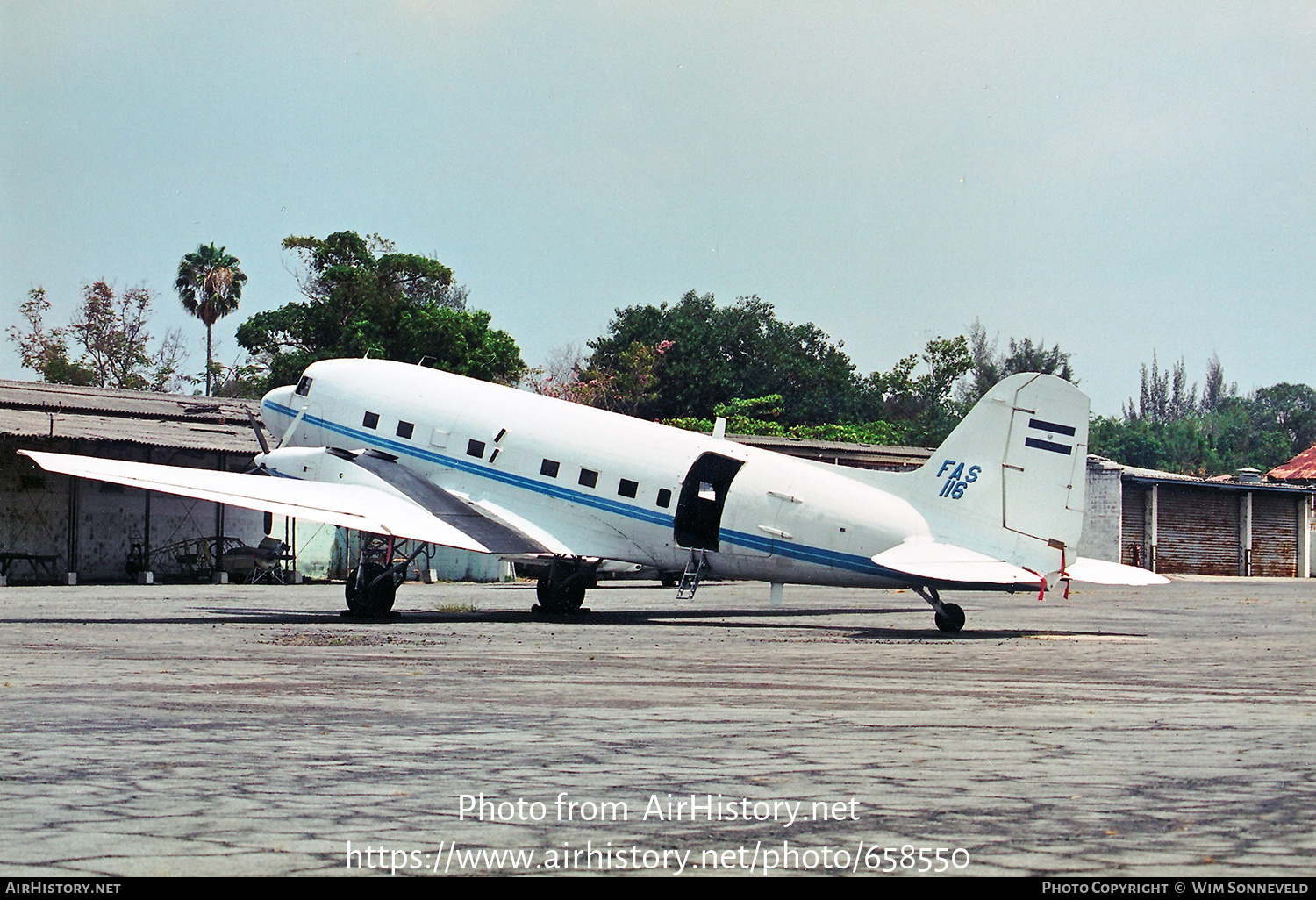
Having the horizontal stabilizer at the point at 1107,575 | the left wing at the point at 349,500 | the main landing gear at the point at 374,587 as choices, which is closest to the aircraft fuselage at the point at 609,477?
the left wing at the point at 349,500

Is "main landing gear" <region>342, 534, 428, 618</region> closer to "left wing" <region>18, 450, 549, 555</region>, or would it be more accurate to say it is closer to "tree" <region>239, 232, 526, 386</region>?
"left wing" <region>18, 450, 549, 555</region>

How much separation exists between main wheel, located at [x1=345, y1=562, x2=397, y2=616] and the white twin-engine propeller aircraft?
0.03 m

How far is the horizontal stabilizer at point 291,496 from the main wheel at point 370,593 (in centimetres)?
91

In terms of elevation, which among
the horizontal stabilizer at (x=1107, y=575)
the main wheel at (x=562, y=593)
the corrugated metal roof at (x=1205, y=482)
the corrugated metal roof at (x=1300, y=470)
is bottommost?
the main wheel at (x=562, y=593)

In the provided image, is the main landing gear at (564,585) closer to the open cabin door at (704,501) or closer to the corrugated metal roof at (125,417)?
the open cabin door at (704,501)

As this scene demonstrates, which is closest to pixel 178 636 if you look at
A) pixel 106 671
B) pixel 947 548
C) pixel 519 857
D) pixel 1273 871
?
pixel 106 671

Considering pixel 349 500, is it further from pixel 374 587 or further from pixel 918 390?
pixel 918 390

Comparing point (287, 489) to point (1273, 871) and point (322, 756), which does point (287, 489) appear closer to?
point (322, 756)

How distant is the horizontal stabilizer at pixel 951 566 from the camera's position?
19.5m

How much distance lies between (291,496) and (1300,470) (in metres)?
79.0

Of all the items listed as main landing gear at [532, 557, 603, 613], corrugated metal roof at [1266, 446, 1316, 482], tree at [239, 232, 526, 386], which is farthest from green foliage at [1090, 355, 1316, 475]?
main landing gear at [532, 557, 603, 613]

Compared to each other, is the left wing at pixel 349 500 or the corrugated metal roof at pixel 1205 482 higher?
the corrugated metal roof at pixel 1205 482

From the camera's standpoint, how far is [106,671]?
12812 mm

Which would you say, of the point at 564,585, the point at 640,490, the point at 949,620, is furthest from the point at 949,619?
the point at 564,585
